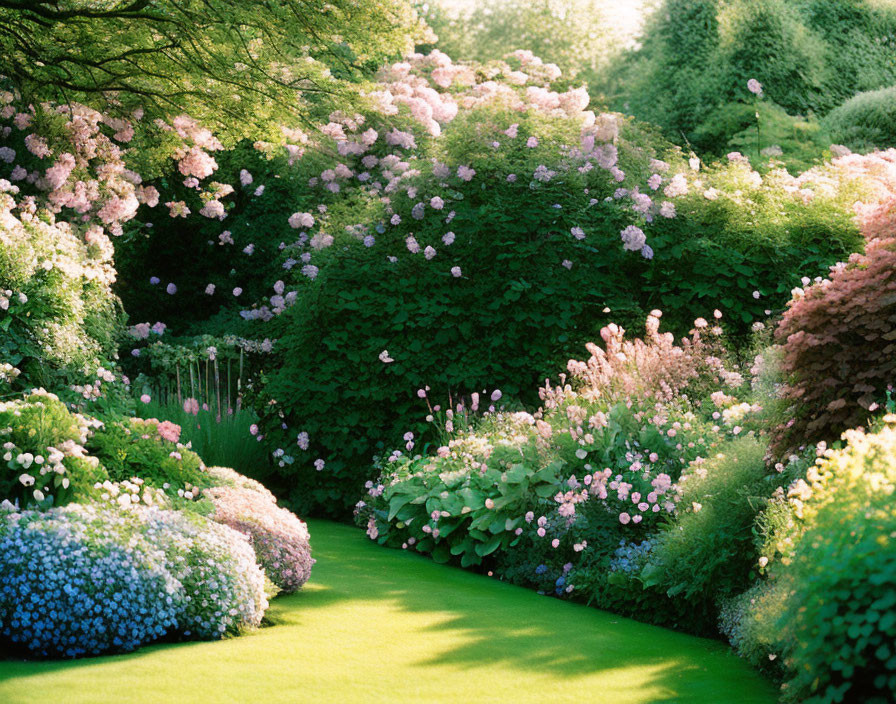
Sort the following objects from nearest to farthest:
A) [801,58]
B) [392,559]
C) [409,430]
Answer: [392,559]
[409,430]
[801,58]

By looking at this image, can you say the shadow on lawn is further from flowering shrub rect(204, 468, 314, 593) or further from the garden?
flowering shrub rect(204, 468, 314, 593)

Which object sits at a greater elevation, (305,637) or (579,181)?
(579,181)

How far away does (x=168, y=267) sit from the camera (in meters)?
13.3

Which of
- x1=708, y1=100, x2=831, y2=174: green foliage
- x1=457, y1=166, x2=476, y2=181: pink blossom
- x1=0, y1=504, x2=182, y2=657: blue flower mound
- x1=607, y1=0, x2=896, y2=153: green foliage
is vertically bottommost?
x1=0, y1=504, x2=182, y2=657: blue flower mound

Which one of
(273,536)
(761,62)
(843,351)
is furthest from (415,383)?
(761,62)

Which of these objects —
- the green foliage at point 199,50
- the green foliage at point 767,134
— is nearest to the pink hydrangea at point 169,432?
the green foliage at point 199,50

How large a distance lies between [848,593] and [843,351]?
2.21 metres

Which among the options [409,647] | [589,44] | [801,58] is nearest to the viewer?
[409,647]

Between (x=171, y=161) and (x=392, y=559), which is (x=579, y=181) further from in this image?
(x=171, y=161)

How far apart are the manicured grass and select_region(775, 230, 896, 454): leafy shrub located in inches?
49.9

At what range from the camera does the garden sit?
14.2ft

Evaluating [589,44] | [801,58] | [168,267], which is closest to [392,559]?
[168,267]

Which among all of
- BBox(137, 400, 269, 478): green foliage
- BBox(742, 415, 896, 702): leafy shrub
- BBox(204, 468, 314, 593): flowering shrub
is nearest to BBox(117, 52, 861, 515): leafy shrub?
BBox(137, 400, 269, 478): green foliage

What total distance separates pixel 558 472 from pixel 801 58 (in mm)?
14203
